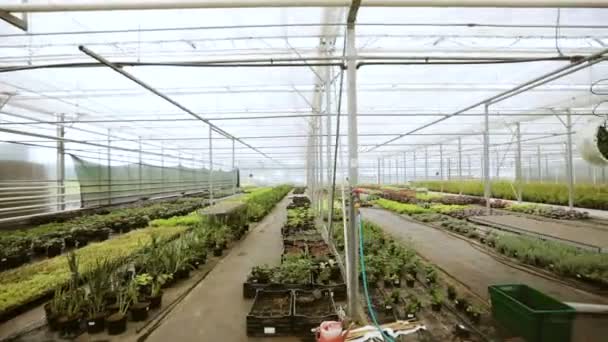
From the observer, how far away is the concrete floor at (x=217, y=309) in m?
2.79

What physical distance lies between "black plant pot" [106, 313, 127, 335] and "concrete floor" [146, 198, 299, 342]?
0.92 feet

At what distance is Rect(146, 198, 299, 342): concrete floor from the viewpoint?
9.17ft

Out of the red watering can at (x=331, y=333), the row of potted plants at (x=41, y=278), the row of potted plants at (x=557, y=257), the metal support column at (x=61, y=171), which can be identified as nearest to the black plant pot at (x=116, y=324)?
the row of potted plants at (x=41, y=278)

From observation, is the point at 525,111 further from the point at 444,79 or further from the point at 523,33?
the point at 523,33

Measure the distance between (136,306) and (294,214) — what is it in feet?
20.6

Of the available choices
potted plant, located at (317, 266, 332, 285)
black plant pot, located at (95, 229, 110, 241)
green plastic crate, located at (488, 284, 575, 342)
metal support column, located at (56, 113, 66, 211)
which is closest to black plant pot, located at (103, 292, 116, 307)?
potted plant, located at (317, 266, 332, 285)

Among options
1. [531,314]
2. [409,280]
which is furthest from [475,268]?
[531,314]

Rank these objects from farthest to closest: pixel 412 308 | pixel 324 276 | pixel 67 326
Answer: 1. pixel 324 276
2. pixel 412 308
3. pixel 67 326

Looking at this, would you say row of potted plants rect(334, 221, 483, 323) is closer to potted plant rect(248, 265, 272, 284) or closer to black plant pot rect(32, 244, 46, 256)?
potted plant rect(248, 265, 272, 284)

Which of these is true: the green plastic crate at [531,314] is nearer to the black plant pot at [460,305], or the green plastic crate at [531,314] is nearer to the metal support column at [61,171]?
the black plant pot at [460,305]

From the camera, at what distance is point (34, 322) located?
3.01 m

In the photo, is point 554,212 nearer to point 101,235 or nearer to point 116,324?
point 116,324

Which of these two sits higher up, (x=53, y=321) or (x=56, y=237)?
(x=56, y=237)

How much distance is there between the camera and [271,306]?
10.4ft
